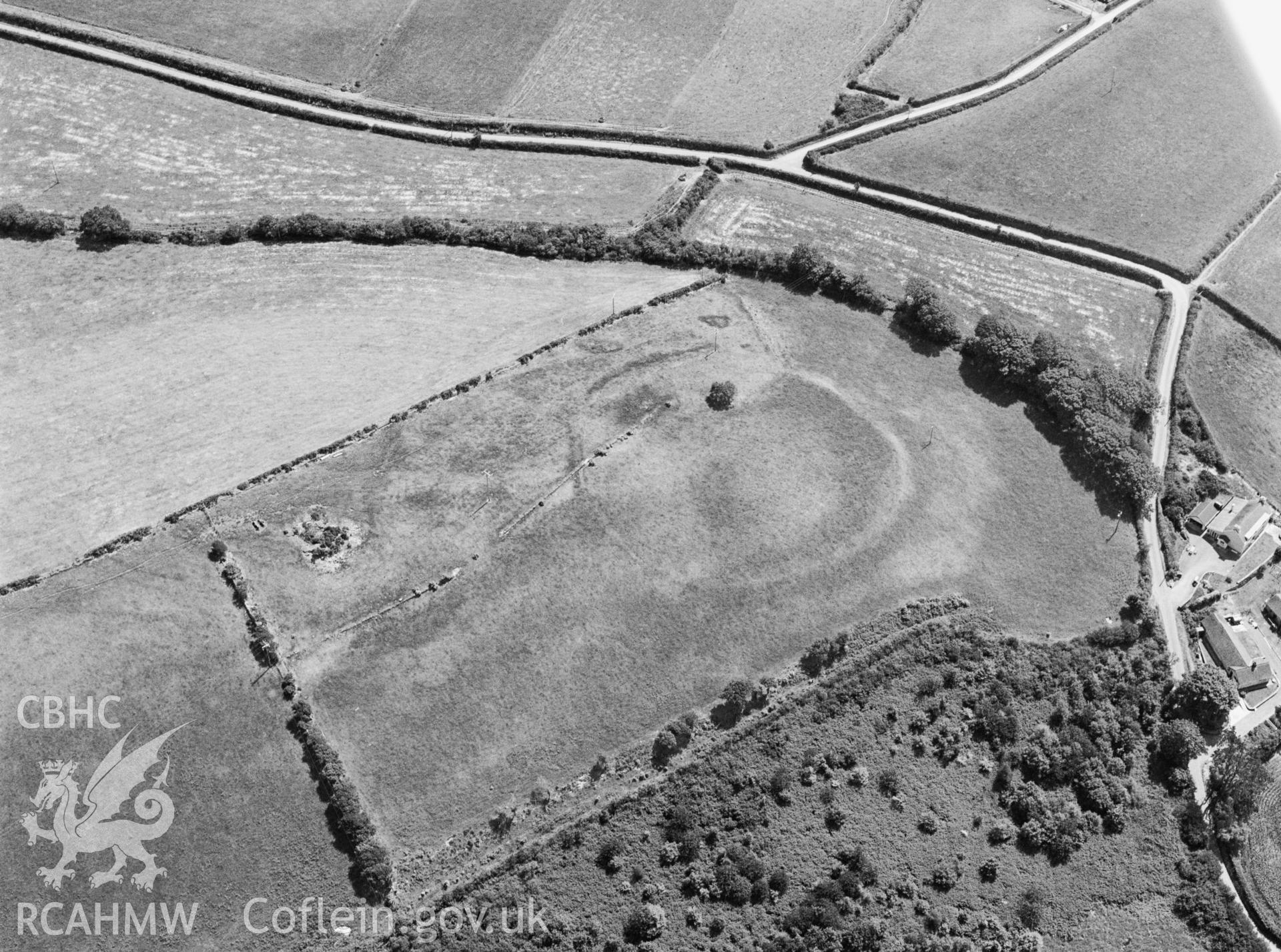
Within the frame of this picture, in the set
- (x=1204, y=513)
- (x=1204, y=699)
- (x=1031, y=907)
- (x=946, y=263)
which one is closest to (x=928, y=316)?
(x=946, y=263)

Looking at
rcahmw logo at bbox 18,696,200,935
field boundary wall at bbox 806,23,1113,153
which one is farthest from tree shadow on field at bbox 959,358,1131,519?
rcahmw logo at bbox 18,696,200,935

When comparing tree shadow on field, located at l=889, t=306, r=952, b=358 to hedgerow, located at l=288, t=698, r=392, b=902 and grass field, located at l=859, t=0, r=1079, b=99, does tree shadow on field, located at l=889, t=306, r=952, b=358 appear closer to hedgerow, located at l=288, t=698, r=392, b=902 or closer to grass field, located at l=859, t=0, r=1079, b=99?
grass field, located at l=859, t=0, r=1079, b=99

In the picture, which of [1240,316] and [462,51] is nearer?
[1240,316]

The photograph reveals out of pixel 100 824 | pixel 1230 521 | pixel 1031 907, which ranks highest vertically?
pixel 100 824

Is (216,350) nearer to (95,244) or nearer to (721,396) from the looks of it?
(95,244)

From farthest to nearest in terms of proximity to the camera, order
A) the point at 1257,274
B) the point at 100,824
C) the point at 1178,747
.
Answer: the point at 1257,274 < the point at 1178,747 < the point at 100,824

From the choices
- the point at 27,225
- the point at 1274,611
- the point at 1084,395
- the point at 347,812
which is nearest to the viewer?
the point at 347,812
